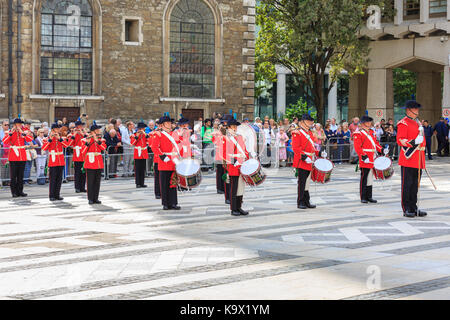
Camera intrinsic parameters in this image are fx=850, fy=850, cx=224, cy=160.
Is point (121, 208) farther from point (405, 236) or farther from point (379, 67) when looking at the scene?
point (379, 67)

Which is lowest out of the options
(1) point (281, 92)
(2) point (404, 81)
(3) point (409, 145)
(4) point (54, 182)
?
(4) point (54, 182)

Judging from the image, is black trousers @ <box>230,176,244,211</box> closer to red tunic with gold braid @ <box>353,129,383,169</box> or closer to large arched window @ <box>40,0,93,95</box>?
red tunic with gold braid @ <box>353,129,383,169</box>

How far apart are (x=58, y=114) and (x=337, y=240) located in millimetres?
24129

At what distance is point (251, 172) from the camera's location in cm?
1628

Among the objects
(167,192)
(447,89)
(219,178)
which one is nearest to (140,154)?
(219,178)

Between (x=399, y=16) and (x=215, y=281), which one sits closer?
(x=215, y=281)

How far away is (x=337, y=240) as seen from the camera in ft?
41.3

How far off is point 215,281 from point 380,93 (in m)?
37.1

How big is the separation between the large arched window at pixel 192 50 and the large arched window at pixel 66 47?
3.90 metres

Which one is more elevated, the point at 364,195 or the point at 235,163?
the point at 235,163

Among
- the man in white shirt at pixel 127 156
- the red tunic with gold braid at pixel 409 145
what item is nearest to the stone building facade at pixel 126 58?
the man in white shirt at pixel 127 156

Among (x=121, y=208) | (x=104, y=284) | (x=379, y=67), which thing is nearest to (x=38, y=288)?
(x=104, y=284)

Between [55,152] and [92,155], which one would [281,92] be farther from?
[92,155]
